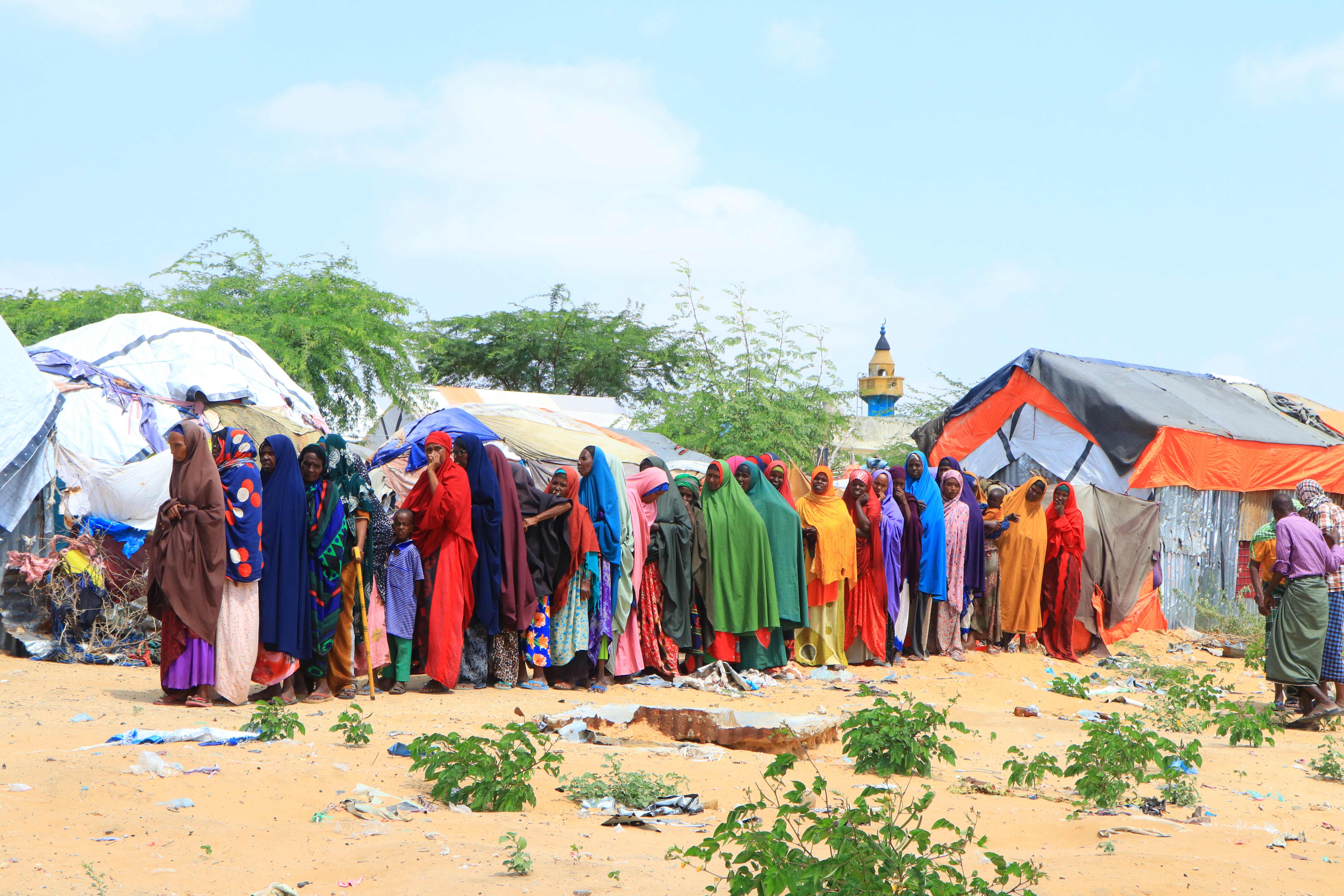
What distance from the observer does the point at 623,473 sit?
8.07m

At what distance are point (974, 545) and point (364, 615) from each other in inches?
230

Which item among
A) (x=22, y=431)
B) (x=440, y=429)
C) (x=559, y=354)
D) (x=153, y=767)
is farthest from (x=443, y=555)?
(x=559, y=354)

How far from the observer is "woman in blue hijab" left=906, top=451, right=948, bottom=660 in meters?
9.84

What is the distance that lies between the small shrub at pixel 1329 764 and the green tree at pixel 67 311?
1558cm

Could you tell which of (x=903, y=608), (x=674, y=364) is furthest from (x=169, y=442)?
(x=674, y=364)

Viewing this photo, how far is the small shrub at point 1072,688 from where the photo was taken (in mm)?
8250

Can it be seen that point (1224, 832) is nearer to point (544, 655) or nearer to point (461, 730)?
point (461, 730)

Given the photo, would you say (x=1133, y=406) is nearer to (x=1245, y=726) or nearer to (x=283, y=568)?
(x=1245, y=726)

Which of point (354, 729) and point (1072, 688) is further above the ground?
point (354, 729)

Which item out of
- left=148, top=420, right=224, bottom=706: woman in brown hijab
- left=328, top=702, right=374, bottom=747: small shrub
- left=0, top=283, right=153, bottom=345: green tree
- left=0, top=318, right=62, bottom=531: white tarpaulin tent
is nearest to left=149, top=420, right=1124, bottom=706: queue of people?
left=148, top=420, right=224, bottom=706: woman in brown hijab

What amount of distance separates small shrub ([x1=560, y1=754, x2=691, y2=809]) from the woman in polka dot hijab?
239cm

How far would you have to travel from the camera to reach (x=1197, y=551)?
13.3m

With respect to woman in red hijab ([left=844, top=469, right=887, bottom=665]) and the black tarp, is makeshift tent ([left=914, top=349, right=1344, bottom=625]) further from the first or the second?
woman in red hijab ([left=844, top=469, right=887, bottom=665])

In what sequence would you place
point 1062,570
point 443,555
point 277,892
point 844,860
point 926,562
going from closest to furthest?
point 844,860
point 277,892
point 443,555
point 926,562
point 1062,570
